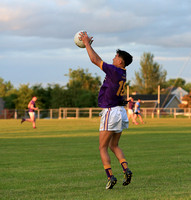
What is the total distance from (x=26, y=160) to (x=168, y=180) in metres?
4.77

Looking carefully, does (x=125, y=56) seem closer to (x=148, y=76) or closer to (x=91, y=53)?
(x=91, y=53)

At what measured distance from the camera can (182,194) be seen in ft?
21.0

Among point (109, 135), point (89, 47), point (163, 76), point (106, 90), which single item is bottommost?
point (109, 135)

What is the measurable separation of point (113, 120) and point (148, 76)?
115 meters

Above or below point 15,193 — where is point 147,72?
above

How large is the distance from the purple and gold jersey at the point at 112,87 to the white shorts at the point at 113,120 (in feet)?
0.29

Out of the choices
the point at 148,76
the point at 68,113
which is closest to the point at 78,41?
the point at 68,113

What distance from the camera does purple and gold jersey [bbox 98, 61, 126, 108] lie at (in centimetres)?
732

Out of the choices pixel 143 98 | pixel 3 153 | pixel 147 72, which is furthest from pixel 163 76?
pixel 3 153

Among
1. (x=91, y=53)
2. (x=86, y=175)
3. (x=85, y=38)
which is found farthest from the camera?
(x=86, y=175)

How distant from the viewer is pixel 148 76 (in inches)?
4766

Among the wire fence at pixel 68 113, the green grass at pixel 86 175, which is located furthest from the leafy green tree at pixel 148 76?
the green grass at pixel 86 175

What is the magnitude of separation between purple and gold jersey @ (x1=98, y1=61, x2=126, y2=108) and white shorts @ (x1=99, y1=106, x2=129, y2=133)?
0.29ft

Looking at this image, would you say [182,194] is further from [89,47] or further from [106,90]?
[89,47]
